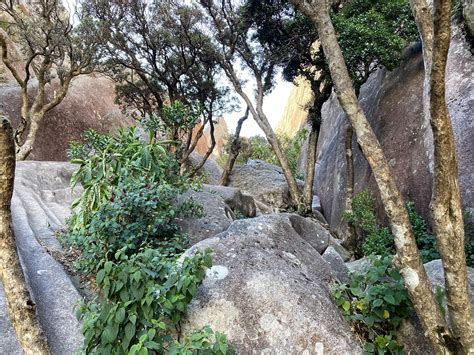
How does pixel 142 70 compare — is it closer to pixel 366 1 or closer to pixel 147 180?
pixel 366 1

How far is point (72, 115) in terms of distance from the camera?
15.5 metres

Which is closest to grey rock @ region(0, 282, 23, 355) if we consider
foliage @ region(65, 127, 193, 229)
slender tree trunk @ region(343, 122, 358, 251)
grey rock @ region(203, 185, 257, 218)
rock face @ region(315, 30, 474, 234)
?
foliage @ region(65, 127, 193, 229)

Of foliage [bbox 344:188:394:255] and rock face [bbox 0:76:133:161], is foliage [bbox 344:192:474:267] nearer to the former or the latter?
foliage [bbox 344:188:394:255]

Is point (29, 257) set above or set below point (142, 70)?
below

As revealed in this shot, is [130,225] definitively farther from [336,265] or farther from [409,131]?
[409,131]

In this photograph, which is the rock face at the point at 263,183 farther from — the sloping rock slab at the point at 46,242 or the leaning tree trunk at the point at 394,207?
the leaning tree trunk at the point at 394,207

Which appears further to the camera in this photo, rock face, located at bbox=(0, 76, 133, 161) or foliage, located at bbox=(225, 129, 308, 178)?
foliage, located at bbox=(225, 129, 308, 178)

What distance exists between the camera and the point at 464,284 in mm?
2494

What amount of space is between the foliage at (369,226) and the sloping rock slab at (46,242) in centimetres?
479

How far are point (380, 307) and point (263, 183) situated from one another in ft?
34.6

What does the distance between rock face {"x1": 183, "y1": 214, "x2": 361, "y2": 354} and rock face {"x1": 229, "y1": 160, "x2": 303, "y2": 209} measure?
9.00m

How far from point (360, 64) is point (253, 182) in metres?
6.33

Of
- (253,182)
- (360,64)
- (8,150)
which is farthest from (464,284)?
(253,182)

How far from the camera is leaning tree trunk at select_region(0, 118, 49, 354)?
235 centimetres
